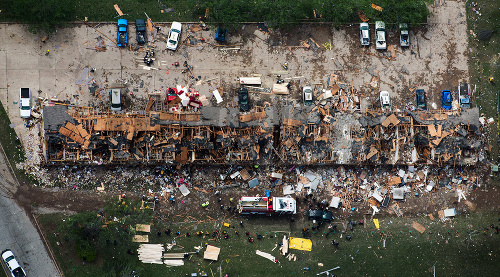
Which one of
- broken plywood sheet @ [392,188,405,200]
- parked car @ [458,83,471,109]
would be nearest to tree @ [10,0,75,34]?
broken plywood sheet @ [392,188,405,200]

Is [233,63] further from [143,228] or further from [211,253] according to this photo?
[211,253]

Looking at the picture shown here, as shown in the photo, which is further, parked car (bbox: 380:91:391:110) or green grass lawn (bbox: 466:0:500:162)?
green grass lawn (bbox: 466:0:500:162)

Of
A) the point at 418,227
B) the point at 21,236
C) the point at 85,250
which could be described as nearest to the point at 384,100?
the point at 418,227

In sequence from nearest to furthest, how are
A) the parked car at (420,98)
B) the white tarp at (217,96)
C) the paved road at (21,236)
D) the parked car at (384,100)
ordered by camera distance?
the paved road at (21,236) → the parked car at (384,100) → the white tarp at (217,96) → the parked car at (420,98)

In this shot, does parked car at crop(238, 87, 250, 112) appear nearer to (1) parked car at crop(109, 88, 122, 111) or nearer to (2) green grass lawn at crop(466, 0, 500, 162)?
(1) parked car at crop(109, 88, 122, 111)

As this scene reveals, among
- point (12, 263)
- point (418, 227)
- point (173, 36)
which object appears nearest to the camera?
point (12, 263)

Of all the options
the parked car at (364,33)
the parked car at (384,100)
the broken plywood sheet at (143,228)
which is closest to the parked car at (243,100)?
the parked car at (364,33)

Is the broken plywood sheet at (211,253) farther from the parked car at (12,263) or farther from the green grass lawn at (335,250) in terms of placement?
the parked car at (12,263)
